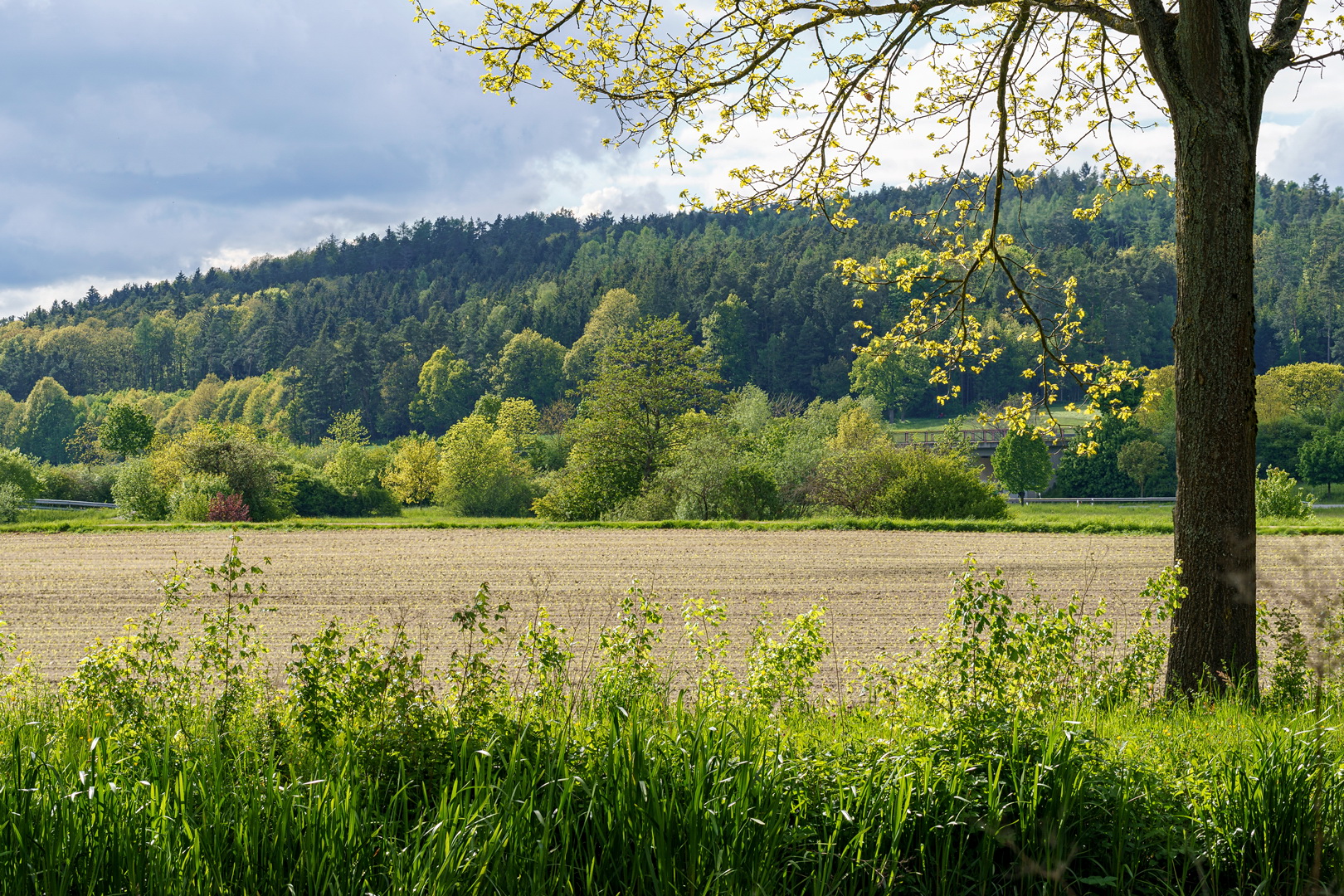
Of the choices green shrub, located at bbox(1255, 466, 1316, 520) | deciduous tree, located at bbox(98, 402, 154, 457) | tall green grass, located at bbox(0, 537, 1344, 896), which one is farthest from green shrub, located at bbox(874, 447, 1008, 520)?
deciduous tree, located at bbox(98, 402, 154, 457)

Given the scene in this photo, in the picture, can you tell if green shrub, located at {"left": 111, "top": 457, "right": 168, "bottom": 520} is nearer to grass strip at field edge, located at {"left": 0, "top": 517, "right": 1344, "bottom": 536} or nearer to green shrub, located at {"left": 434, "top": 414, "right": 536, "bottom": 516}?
grass strip at field edge, located at {"left": 0, "top": 517, "right": 1344, "bottom": 536}

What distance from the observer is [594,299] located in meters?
110

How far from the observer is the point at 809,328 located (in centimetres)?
8631

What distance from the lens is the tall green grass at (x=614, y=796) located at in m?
2.85

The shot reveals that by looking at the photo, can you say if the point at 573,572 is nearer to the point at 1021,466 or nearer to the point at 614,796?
the point at 614,796

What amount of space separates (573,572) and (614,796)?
13.8 m

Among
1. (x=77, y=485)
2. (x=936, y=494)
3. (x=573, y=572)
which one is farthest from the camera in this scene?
(x=77, y=485)

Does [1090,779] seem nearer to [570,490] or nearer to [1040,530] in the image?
[1040,530]

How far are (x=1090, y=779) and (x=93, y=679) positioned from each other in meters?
4.46

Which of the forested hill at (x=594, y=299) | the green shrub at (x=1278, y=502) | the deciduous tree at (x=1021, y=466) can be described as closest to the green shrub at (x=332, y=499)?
the forested hill at (x=594, y=299)

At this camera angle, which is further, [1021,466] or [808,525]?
[1021,466]

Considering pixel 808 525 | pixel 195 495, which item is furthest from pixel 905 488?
pixel 195 495

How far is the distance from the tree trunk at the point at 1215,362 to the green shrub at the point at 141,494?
3054cm

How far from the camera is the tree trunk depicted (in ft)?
18.3
